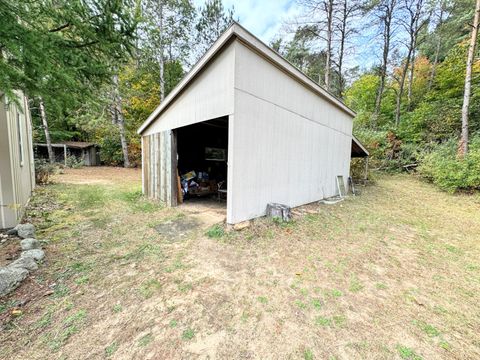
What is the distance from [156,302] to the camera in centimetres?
228

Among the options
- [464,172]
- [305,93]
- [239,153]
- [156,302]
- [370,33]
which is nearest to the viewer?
[156,302]

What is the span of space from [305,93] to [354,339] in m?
5.59

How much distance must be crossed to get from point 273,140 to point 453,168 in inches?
340

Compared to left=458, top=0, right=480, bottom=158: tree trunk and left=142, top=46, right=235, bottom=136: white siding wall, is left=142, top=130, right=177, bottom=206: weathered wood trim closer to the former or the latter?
left=142, top=46, right=235, bottom=136: white siding wall

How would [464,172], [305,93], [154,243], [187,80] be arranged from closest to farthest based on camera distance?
[154,243] < [187,80] < [305,93] < [464,172]

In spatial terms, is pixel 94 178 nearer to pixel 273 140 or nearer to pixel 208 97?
pixel 208 97

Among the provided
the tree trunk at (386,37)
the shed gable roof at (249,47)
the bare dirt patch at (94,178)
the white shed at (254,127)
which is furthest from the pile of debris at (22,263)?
the tree trunk at (386,37)

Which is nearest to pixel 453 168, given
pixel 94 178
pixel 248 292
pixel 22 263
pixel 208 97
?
pixel 208 97

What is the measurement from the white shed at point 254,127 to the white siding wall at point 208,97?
0.7 inches

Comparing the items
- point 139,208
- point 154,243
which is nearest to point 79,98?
point 154,243

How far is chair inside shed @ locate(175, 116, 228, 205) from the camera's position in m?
7.42

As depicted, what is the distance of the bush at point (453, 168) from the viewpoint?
7.86m

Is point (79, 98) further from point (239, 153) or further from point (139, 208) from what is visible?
point (139, 208)

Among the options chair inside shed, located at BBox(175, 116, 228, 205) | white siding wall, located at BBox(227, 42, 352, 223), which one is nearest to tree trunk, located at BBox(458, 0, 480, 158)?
white siding wall, located at BBox(227, 42, 352, 223)
